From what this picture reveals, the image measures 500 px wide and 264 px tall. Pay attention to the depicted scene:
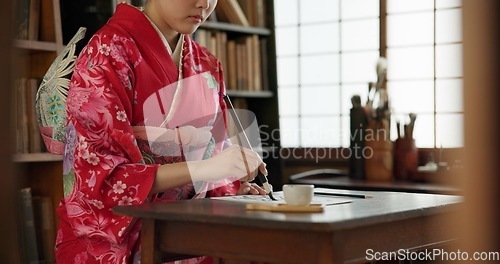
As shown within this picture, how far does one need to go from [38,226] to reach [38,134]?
14.8 inches

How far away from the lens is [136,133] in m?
1.91

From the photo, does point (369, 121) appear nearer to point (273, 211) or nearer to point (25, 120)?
point (25, 120)

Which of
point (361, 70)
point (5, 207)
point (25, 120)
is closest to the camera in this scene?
point (5, 207)

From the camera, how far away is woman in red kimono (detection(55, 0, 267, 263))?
1.76 metres

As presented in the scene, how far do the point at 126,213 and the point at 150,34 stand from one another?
69cm

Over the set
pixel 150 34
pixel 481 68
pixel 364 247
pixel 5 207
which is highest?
pixel 150 34

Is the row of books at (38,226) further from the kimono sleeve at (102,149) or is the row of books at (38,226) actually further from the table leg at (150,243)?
the table leg at (150,243)

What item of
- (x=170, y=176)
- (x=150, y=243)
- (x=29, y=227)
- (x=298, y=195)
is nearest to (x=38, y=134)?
(x=29, y=227)

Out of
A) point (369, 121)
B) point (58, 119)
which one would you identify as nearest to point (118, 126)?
point (58, 119)

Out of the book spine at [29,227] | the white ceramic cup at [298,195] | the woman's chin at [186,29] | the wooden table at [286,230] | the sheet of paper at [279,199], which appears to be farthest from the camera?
the book spine at [29,227]

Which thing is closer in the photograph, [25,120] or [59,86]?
[59,86]

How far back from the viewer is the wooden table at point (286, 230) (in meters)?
1.27

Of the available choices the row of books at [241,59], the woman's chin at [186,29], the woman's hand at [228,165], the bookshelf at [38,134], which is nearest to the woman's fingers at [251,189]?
the woman's hand at [228,165]

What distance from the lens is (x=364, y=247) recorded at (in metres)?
1.38
